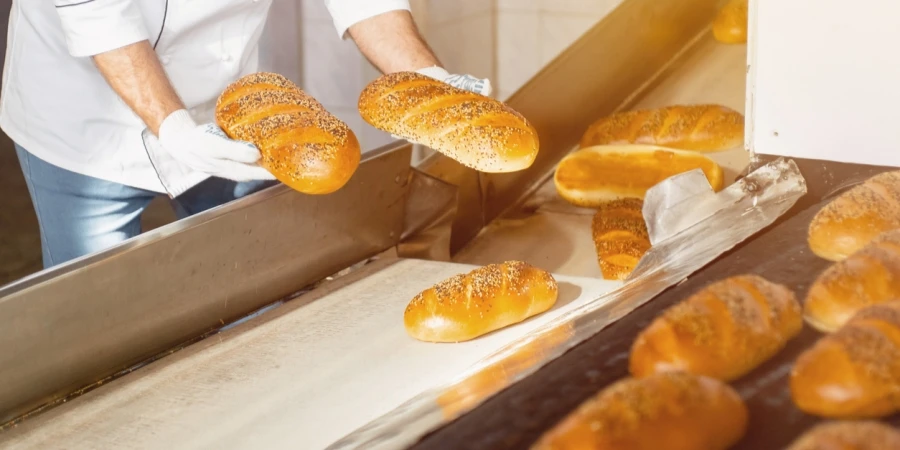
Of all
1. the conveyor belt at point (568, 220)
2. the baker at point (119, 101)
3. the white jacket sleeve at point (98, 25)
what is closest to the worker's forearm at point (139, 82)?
the white jacket sleeve at point (98, 25)

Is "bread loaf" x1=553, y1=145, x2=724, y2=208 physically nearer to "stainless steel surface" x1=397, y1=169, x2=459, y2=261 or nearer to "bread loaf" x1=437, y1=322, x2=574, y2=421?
"stainless steel surface" x1=397, y1=169, x2=459, y2=261

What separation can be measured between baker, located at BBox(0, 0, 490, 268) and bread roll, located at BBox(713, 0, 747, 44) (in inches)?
40.5

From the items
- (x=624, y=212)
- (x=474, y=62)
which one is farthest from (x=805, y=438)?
(x=474, y=62)

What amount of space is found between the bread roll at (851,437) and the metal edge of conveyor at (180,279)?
2.75ft

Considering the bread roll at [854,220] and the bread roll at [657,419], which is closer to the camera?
the bread roll at [657,419]

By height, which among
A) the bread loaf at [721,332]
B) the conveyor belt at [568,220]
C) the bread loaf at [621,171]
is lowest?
the conveyor belt at [568,220]

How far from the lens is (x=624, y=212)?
160 centimetres

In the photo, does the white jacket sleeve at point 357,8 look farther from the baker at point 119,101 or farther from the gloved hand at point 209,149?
the gloved hand at point 209,149

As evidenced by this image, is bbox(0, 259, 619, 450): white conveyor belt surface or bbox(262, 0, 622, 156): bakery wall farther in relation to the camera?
bbox(262, 0, 622, 156): bakery wall

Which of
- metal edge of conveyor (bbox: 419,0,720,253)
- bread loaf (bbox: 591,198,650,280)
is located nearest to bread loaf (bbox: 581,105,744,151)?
metal edge of conveyor (bbox: 419,0,720,253)

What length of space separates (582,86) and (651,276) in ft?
3.85

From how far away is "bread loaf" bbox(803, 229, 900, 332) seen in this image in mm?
769

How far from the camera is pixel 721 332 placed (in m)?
0.72

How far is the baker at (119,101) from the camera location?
66.1 inches
